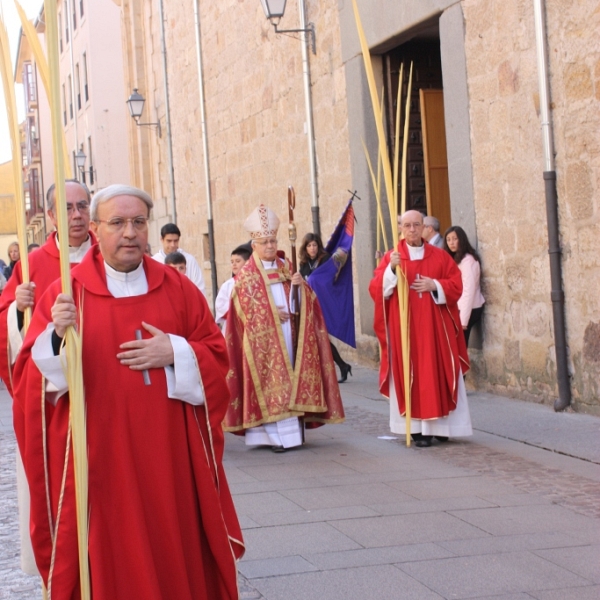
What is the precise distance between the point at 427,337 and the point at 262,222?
1469 millimetres

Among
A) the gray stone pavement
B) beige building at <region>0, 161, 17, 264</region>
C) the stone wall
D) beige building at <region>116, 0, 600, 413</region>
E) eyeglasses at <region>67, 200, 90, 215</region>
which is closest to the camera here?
the gray stone pavement

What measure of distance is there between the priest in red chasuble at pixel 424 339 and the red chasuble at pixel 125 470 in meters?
4.23

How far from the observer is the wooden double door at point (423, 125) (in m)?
12.2

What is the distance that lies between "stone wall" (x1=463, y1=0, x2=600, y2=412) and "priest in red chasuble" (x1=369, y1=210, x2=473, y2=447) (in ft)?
4.06

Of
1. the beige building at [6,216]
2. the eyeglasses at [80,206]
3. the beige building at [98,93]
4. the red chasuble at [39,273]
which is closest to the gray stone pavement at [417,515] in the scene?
the red chasuble at [39,273]

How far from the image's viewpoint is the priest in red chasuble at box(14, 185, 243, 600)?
11.1ft

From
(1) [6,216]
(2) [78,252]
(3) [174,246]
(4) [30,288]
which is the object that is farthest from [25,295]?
(1) [6,216]

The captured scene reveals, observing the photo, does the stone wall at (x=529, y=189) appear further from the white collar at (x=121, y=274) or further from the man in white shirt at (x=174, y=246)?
the white collar at (x=121, y=274)

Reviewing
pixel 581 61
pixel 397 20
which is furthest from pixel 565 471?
pixel 397 20

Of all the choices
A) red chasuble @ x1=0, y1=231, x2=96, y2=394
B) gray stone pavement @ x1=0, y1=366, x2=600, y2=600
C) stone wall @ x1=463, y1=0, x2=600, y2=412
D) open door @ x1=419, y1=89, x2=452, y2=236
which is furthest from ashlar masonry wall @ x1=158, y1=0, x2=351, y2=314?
red chasuble @ x1=0, y1=231, x2=96, y2=394

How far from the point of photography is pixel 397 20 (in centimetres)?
1150

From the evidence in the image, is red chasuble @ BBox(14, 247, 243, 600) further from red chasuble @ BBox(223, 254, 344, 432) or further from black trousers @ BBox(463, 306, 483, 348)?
black trousers @ BBox(463, 306, 483, 348)

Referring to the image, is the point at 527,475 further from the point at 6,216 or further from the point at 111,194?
the point at 6,216

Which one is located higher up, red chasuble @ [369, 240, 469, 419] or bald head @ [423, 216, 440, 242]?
bald head @ [423, 216, 440, 242]
